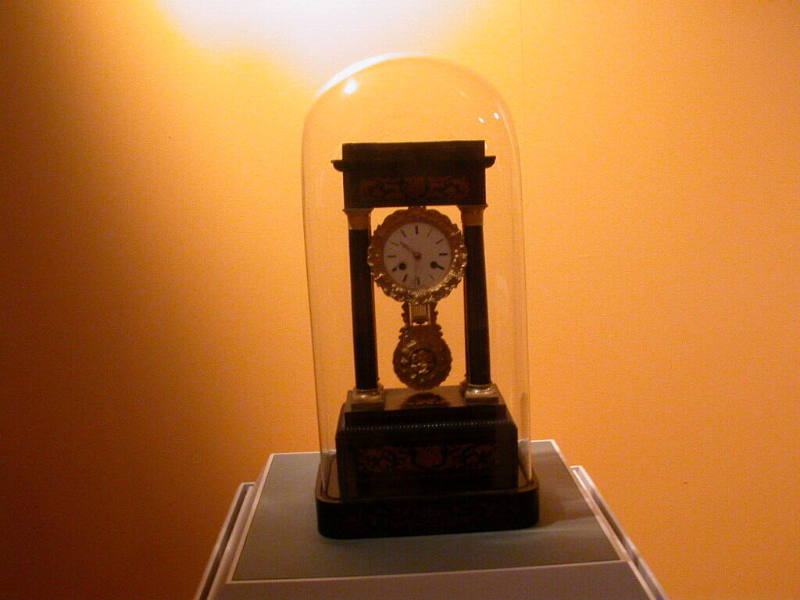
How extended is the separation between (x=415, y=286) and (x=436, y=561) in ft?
1.41

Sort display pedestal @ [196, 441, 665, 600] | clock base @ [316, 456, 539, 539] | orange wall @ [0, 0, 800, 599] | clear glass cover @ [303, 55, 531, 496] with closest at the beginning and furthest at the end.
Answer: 1. display pedestal @ [196, 441, 665, 600]
2. clock base @ [316, 456, 539, 539]
3. clear glass cover @ [303, 55, 531, 496]
4. orange wall @ [0, 0, 800, 599]

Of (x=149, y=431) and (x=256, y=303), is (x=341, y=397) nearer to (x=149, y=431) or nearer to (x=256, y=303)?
(x=256, y=303)

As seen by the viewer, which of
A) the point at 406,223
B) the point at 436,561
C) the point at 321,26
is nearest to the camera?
the point at 436,561

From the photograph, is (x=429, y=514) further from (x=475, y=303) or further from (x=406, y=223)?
(x=406, y=223)

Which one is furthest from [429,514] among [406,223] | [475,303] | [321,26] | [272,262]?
[321,26]

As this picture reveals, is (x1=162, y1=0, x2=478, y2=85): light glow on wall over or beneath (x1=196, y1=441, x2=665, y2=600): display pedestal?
over

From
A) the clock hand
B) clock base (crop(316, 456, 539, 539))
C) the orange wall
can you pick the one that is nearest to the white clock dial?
the clock hand

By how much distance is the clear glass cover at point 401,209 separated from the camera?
132 cm

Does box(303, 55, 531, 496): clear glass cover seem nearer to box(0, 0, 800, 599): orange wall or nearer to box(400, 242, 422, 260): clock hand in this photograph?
box(400, 242, 422, 260): clock hand

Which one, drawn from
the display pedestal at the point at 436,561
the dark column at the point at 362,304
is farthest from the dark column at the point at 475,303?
the display pedestal at the point at 436,561

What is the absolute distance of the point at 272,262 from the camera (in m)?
1.75

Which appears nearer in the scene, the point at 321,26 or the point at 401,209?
the point at 401,209

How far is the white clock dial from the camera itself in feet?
4.05

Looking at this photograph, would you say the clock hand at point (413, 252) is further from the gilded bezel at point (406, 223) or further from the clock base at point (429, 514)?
the clock base at point (429, 514)
